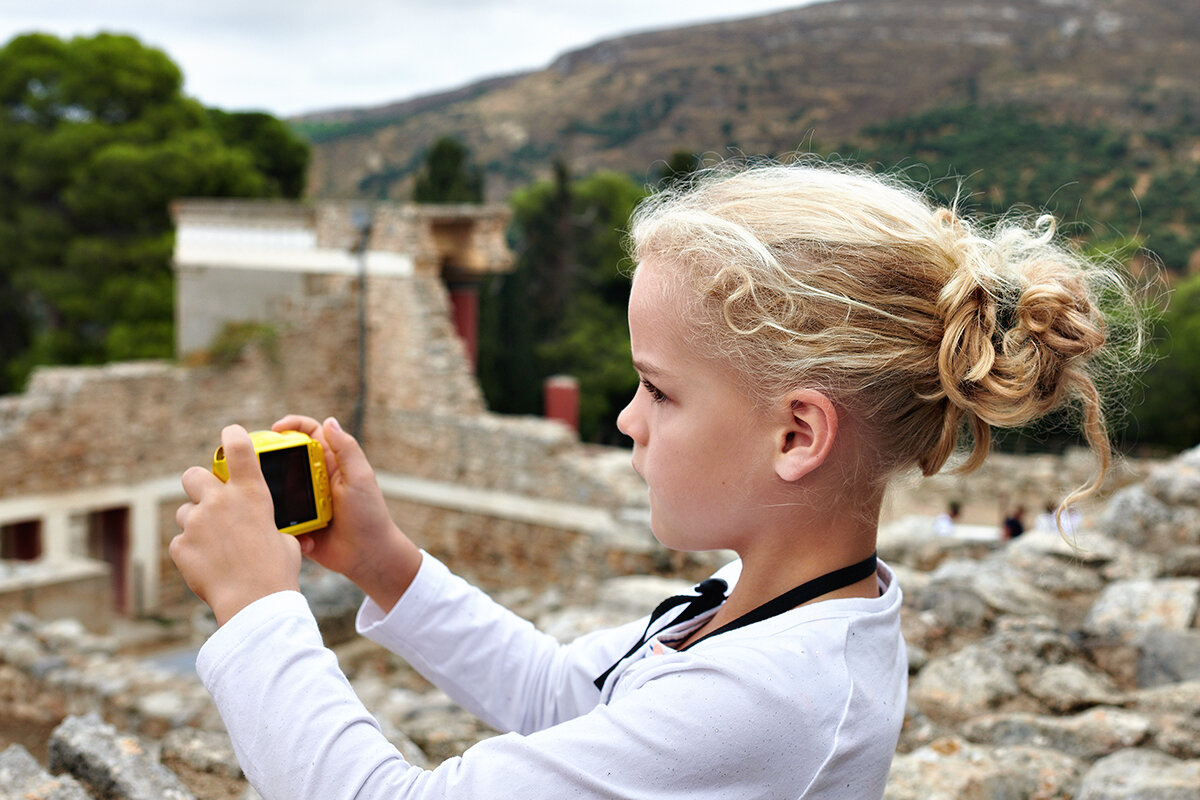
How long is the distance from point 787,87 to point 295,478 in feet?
171

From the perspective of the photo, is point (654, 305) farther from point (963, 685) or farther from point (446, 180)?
point (446, 180)

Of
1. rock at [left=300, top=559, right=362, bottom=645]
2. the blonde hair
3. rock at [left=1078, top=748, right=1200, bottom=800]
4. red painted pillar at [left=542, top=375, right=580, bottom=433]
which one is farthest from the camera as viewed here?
red painted pillar at [left=542, top=375, right=580, bottom=433]

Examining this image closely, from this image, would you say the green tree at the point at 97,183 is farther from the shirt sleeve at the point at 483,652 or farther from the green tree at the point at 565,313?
the shirt sleeve at the point at 483,652

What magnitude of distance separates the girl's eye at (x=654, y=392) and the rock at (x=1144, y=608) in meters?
3.09

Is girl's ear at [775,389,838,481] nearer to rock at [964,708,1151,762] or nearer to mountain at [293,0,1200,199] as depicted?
rock at [964,708,1151,762]

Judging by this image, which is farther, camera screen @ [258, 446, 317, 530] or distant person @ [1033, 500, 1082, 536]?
camera screen @ [258, 446, 317, 530]

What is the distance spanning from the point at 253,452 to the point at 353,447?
11.9 inches

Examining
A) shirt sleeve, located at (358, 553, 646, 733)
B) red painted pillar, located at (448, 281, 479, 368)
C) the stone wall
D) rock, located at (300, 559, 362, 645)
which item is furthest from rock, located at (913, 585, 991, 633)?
red painted pillar, located at (448, 281, 479, 368)

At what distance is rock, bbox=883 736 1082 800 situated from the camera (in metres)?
2.38

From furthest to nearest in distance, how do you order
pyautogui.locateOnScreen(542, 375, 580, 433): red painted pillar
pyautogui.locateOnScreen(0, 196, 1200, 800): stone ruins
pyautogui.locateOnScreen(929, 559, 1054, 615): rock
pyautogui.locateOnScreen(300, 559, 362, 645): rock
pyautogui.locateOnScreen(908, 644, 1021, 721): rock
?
pyautogui.locateOnScreen(542, 375, 580, 433): red painted pillar → pyautogui.locateOnScreen(300, 559, 362, 645): rock → pyautogui.locateOnScreen(929, 559, 1054, 615): rock → pyautogui.locateOnScreen(908, 644, 1021, 721): rock → pyautogui.locateOnScreen(0, 196, 1200, 800): stone ruins

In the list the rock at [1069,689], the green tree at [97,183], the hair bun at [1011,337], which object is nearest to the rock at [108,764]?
the hair bun at [1011,337]

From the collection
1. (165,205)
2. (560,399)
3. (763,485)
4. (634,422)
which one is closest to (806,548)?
(763,485)

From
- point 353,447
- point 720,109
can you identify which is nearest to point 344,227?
point 353,447

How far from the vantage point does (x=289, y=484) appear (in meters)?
1.46
